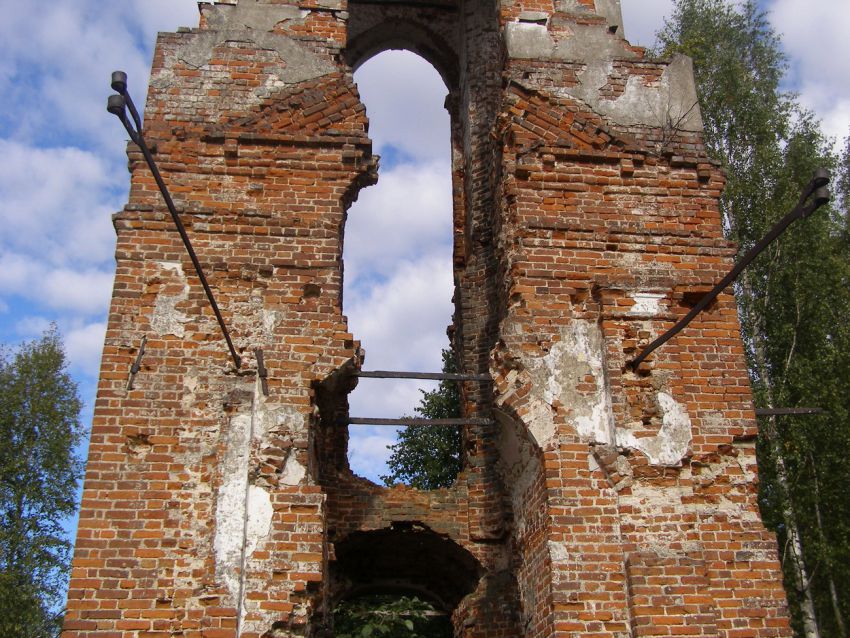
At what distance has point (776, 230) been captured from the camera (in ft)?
16.3

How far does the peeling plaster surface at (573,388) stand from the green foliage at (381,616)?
118 inches

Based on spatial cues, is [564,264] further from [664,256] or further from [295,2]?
[295,2]

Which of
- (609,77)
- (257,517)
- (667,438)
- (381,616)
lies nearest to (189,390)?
(257,517)

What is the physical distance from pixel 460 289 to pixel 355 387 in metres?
2.71

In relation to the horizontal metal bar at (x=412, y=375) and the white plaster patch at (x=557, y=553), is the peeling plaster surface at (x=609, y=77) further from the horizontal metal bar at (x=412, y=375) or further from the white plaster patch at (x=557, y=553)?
the white plaster patch at (x=557, y=553)

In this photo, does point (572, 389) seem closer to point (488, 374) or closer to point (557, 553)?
point (488, 374)

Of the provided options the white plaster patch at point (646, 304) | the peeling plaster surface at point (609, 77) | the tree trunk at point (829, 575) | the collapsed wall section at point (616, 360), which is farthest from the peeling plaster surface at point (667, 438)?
the tree trunk at point (829, 575)

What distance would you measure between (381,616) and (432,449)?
666 centimetres

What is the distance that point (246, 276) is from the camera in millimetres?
6348

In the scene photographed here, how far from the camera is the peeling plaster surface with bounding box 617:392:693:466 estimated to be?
5918 mm

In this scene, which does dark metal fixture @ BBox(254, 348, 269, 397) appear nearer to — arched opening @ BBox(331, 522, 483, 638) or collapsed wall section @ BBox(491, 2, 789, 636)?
collapsed wall section @ BBox(491, 2, 789, 636)

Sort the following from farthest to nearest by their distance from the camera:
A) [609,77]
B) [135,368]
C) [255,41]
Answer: [609,77] → [255,41] → [135,368]

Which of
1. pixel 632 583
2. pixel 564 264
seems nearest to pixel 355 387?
pixel 564 264

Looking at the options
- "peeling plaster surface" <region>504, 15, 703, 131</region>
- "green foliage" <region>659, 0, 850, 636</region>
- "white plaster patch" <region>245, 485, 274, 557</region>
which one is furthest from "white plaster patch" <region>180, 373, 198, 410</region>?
"green foliage" <region>659, 0, 850, 636</region>
